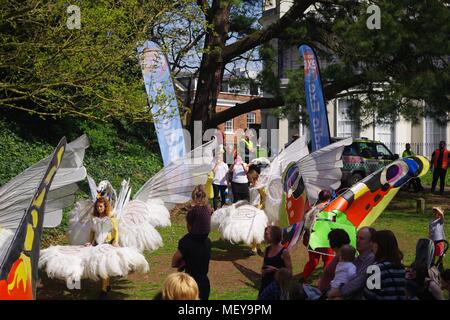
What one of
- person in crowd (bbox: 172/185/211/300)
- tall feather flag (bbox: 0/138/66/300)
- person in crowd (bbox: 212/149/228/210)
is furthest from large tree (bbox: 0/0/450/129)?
tall feather flag (bbox: 0/138/66/300)

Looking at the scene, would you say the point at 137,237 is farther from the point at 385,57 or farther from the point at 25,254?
the point at 385,57

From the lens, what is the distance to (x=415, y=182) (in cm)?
2209

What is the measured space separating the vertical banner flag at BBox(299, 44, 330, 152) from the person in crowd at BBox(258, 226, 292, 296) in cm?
821

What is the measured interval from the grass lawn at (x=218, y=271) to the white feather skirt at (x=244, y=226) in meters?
0.48

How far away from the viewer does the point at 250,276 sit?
10008 millimetres

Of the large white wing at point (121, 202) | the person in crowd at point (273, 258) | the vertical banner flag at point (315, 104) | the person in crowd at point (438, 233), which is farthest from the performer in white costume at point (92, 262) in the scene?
the vertical banner flag at point (315, 104)

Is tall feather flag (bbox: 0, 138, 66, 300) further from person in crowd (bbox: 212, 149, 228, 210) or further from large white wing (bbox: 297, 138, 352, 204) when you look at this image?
person in crowd (bbox: 212, 149, 228, 210)

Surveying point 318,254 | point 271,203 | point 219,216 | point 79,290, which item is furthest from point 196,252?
point 271,203

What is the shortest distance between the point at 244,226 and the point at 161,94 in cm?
536

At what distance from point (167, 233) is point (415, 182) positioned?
443 inches

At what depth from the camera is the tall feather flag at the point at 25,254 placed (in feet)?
15.0

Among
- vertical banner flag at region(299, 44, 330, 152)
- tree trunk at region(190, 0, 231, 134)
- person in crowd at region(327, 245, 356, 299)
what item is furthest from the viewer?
tree trunk at region(190, 0, 231, 134)

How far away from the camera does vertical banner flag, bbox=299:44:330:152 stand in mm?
15359

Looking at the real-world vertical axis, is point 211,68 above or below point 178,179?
above
